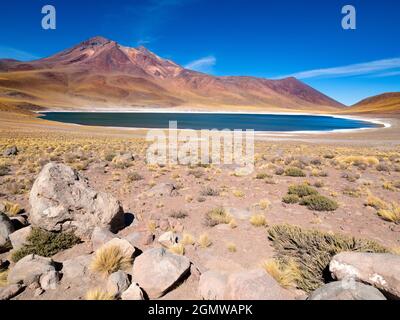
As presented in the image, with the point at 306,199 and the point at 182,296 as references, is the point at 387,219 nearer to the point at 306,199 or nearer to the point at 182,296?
the point at 306,199

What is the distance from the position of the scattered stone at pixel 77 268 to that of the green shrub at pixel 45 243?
60cm

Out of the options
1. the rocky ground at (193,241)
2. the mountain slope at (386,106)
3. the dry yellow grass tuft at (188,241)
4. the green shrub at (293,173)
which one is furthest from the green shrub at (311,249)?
the mountain slope at (386,106)

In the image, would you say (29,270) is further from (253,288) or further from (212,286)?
(253,288)

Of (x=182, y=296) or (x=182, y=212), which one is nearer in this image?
(x=182, y=296)

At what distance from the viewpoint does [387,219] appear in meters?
6.93

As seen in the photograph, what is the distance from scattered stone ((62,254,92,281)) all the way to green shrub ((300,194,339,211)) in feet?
20.0

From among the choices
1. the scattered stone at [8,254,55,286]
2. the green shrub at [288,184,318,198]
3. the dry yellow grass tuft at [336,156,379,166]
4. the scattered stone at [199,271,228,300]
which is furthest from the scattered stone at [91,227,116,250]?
the dry yellow grass tuft at [336,156,379,166]

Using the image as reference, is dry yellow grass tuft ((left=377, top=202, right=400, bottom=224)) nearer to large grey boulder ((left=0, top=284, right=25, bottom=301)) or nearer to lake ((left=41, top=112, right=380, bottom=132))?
large grey boulder ((left=0, top=284, right=25, bottom=301))

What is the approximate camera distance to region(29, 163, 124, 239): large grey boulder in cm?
541

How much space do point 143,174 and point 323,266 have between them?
8891 millimetres

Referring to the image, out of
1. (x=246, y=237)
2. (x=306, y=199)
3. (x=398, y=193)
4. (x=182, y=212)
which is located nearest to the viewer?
A: (x=246, y=237)

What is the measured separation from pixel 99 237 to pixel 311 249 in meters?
4.00

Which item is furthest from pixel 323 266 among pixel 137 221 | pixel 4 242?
pixel 4 242
